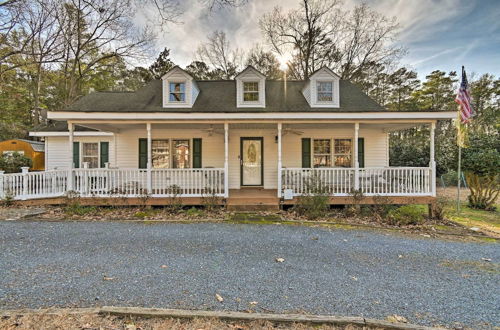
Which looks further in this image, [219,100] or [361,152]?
[219,100]

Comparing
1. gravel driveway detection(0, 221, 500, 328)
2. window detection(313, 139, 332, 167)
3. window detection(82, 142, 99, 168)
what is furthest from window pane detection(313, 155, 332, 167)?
window detection(82, 142, 99, 168)

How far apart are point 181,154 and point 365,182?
7.47 m

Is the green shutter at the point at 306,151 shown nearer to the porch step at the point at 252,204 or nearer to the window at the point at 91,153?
the porch step at the point at 252,204

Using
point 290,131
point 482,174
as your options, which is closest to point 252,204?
point 290,131

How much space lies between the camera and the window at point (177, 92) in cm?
962

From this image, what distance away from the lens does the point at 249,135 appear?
10023 mm

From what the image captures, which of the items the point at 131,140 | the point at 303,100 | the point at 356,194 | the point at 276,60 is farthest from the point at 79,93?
the point at 356,194

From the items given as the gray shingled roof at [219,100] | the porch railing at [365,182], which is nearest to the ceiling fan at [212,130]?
the gray shingled roof at [219,100]

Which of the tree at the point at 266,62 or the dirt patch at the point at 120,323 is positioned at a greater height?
the tree at the point at 266,62

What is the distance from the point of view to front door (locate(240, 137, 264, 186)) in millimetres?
10078

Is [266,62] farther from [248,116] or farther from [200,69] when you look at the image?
[248,116]

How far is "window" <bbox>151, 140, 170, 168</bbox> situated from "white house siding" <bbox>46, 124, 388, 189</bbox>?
0.91 feet

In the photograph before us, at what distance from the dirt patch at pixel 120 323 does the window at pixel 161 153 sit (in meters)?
7.92

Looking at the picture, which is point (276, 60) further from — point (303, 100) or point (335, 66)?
point (303, 100)
